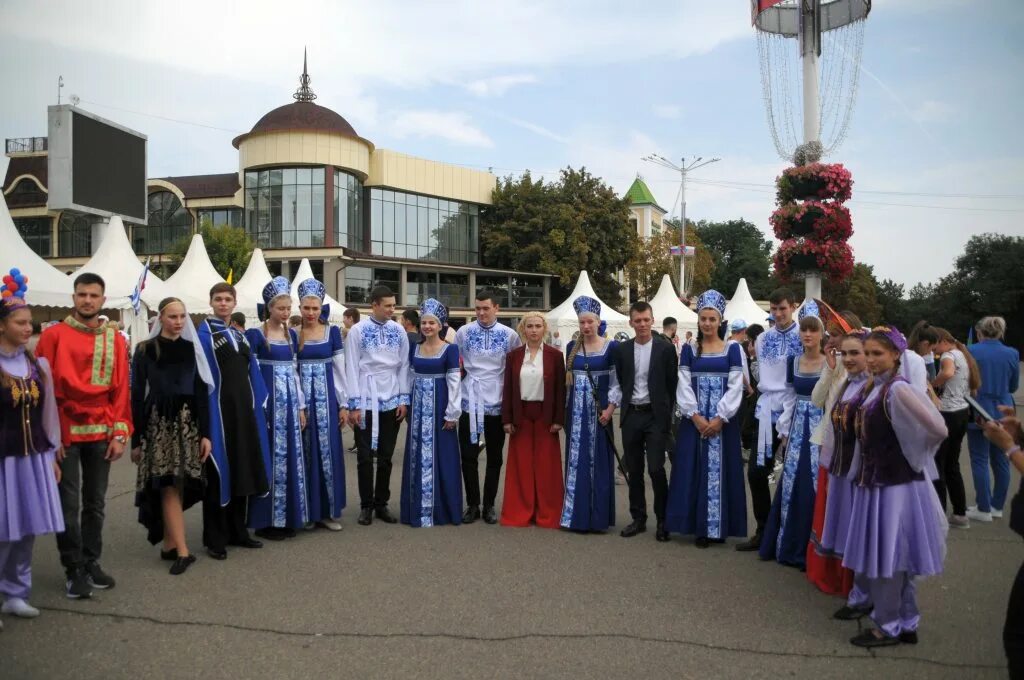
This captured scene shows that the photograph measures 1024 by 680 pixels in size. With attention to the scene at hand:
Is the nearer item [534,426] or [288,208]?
[534,426]

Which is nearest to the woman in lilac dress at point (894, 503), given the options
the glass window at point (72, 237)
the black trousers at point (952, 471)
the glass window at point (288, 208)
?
the black trousers at point (952, 471)

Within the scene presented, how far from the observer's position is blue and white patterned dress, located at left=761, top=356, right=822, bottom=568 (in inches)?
224

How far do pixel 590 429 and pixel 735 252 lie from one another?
85.9m

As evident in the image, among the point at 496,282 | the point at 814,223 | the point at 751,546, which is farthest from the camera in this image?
the point at 496,282

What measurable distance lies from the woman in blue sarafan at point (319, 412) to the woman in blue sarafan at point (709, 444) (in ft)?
9.73

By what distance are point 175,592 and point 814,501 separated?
15.0 ft

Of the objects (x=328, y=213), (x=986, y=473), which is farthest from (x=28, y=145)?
(x=986, y=473)

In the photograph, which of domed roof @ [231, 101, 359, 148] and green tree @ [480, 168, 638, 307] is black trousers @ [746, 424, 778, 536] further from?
green tree @ [480, 168, 638, 307]

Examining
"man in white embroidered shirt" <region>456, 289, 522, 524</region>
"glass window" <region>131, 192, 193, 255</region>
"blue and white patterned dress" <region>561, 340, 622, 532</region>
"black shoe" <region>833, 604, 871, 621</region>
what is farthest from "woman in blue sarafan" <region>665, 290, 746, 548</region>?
"glass window" <region>131, 192, 193, 255</region>

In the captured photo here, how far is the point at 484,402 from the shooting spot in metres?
7.17

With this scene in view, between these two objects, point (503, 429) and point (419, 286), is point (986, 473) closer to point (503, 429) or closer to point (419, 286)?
point (503, 429)

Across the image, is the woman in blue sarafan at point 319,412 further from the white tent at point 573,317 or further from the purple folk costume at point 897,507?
the white tent at point 573,317

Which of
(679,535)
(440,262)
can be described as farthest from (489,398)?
(440,262)

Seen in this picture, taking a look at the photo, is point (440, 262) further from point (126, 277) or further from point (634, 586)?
point (634, 586)
